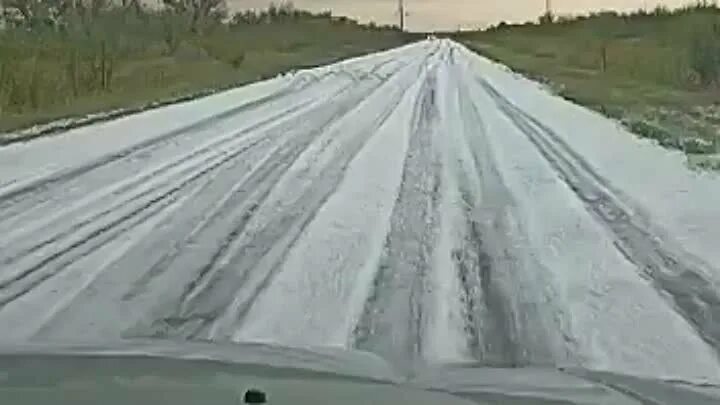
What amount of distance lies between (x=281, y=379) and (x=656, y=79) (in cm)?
3198

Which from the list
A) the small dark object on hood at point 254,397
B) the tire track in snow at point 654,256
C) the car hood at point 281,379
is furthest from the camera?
the tire track in snow at point 654,256

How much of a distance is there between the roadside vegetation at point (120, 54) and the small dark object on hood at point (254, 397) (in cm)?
1615

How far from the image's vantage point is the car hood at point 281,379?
2.94 m

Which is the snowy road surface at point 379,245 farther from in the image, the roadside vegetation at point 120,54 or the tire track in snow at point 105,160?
the roadside vegetation at point 120,54

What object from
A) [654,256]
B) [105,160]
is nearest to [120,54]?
[105,160]

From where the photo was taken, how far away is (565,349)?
6.44 metres

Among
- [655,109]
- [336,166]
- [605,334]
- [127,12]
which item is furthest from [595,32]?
[605,334]

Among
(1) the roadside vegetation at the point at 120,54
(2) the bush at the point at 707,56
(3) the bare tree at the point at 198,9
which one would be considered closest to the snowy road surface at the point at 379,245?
(1) the roadside vegetation at the point at 120,54

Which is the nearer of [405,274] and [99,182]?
[405,274]

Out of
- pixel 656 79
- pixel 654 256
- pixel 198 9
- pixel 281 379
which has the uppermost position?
pixel 198 9

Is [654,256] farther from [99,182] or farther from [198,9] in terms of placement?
[198,9]

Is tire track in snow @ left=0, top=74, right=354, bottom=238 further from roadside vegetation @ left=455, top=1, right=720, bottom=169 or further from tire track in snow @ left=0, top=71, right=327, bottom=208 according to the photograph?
roadside vegetation @ left=455, top=1, right=720, bottom=169

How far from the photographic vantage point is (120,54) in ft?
141

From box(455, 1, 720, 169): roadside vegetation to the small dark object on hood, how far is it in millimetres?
11431
